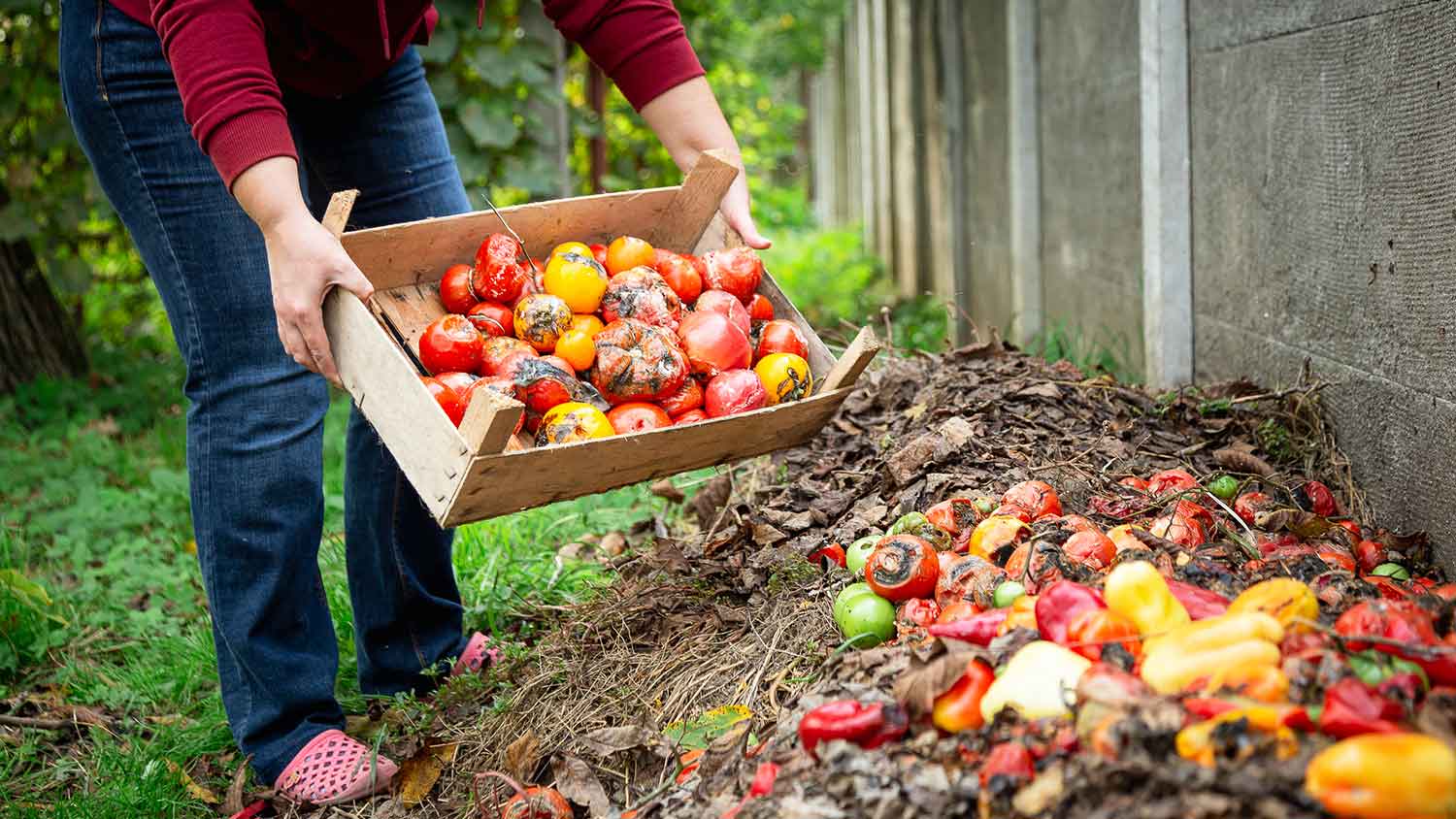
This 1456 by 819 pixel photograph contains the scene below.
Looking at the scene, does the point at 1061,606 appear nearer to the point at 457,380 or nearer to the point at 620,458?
the point at 620,458

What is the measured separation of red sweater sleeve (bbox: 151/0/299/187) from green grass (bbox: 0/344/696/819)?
1430mm

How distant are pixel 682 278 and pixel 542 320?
355mm

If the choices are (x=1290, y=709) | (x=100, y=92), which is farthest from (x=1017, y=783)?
(x=100, y=92)

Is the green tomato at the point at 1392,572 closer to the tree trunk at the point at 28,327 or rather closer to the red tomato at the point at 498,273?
the red tomato at the point at 498,273

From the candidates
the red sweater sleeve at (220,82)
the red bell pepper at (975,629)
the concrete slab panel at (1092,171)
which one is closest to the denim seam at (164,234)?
the red sweater sleeve at (220,82)

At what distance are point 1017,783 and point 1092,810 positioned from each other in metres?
0.10

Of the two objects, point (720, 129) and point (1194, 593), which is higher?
point (720, 129)

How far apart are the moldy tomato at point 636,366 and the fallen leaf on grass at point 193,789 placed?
1.26m

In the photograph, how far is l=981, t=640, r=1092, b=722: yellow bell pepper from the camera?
5.41 ft

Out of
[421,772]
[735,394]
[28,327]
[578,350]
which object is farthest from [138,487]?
[735,394]

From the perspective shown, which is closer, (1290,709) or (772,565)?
(1290,709)

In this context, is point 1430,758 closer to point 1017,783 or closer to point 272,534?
point 1017,783

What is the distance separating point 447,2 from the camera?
6.27 meters

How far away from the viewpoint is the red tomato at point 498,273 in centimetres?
261
